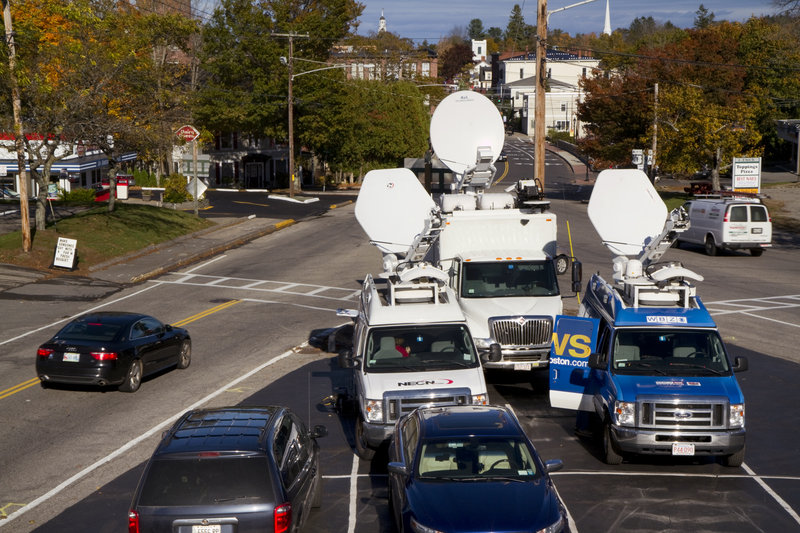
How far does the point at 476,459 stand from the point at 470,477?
0.97 ft

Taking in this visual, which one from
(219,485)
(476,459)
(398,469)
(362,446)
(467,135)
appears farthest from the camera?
(467,135)

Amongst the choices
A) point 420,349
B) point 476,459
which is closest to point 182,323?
point 420,349

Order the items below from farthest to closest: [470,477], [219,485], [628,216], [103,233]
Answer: [103,233] → [628,216] → [470,477] → [219,485]

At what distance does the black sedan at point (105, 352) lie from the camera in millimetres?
→ 18219

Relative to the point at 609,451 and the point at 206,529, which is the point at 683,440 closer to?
the point at 609,451

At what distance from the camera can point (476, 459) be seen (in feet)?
33.8

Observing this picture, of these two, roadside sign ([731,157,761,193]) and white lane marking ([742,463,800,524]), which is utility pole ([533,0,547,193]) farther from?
roadside sign ([731,157,761,193])

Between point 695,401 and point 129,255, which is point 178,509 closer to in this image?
point 695,401

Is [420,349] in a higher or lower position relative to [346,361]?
higher

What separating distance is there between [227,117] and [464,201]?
175 feet

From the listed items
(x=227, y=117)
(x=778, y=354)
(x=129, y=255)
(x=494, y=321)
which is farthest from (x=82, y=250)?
(x=227, y=117)

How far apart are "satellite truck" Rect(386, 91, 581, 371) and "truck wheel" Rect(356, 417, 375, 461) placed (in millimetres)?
4013

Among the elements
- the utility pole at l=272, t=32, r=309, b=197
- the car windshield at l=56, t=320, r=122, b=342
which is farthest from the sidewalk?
the utility pole at l=272, t=32, r=309, b=197

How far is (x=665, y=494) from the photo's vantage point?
12703 millimetres
